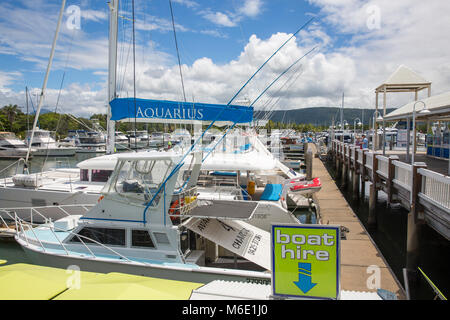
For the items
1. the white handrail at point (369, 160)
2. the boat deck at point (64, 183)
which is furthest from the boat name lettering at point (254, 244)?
the white handrail at point (369, 160)

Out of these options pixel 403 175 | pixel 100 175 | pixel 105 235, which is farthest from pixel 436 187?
pixel 100 175

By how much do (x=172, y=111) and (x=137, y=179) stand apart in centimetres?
372

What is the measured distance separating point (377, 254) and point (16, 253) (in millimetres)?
12192

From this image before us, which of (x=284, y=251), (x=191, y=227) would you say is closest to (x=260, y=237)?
(x=191, y=227)

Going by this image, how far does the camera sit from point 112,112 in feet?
37.6

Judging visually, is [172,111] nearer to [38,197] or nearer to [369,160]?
[38,197]

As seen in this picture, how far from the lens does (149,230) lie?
760 centimetres

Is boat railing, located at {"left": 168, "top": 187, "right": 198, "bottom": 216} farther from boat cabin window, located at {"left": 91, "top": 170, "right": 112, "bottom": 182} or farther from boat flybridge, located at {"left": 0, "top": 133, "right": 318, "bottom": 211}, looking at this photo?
boat cabin window, located at {"left": 91, "top": 170, "right": 112, "bottom": 182}

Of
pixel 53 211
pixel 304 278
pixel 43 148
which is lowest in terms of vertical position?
pixel 53 211

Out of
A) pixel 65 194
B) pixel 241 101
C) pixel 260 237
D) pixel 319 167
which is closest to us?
pixel 260 237

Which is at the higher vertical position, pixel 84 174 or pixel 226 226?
pixel 84 174

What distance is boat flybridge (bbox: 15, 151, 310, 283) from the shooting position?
293 inches

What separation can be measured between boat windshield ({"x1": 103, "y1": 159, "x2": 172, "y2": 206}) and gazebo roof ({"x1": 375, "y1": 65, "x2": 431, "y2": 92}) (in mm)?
17118

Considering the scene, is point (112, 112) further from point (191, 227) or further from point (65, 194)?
point (191, 227)
